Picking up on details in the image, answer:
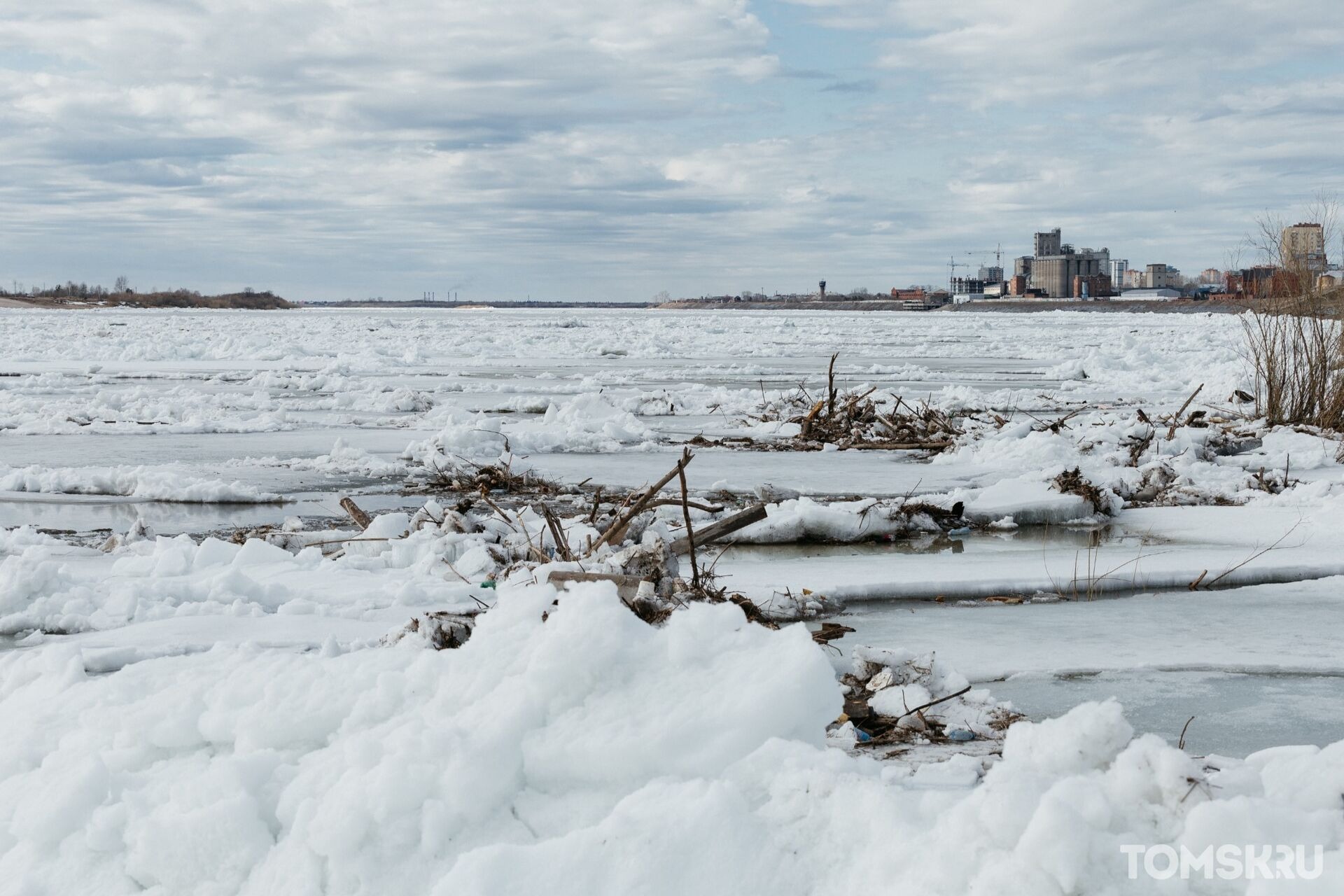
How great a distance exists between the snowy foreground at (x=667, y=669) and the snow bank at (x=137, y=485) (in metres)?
0.03

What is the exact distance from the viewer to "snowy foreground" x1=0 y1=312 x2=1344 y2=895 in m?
2.14

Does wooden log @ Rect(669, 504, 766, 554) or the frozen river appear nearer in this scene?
the frozen river

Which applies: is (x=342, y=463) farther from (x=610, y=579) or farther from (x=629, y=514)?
(x=610, y=579)

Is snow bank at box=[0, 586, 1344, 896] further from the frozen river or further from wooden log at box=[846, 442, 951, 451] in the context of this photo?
wooden log at box=[846, 442, 951, 451]

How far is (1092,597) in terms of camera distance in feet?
15.5

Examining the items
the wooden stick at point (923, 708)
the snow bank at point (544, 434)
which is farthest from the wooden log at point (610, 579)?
the snow bank at point (544, 434)

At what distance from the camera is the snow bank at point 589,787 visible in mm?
2033

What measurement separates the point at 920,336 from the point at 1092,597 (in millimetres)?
33426

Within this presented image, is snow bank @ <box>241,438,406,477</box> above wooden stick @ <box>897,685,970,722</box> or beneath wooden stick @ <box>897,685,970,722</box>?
above

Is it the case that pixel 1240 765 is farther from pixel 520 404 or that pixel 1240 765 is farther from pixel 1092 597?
pixel 520 404

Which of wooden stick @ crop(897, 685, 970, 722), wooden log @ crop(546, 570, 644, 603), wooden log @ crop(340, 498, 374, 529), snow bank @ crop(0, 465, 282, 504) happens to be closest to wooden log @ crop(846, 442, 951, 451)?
snow bank @ crop(0, 465, 282, 504)

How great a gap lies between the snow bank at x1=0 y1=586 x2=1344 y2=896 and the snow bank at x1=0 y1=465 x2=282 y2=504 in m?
4.47

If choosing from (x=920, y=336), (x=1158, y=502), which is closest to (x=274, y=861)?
(x=1158, y=502)

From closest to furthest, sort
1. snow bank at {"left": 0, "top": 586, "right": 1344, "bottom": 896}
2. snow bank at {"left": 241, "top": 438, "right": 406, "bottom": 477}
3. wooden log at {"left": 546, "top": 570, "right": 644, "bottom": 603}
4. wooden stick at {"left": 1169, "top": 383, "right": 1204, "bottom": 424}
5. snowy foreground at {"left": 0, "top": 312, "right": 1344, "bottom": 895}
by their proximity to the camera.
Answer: snow bank at {"left": 0, "top": 586, "right": 1344, "bottom": 896}, snowy foreground at {"left": 0, "top": 312, "right": 1344, "bottom": 895}, wooden log at {"left": 546, "top": 570, "right": 644, "bottom": 603}, snow bank at {"left": 241, "top": 438, "right": 406, "bottom": 477}, wooden stick at {"left": 1169, "top": 383, "right": 1204, "bottom": 424}
